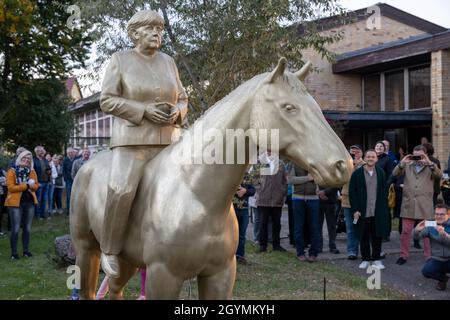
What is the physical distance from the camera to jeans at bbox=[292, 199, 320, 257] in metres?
9.27

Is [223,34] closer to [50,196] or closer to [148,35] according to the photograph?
[148,35]

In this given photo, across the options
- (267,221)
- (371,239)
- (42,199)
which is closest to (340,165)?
(371,239)

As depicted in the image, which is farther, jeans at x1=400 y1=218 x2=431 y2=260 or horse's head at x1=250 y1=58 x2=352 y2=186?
jeans at x1=400 y1=218 x2=431 y2=260

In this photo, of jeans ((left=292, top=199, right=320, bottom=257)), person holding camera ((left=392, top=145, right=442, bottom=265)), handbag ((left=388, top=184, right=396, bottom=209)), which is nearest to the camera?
person holding camera ((left=392, top=145, right=442, bottom=265))

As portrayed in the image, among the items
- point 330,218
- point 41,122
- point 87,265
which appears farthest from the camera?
point 41,122

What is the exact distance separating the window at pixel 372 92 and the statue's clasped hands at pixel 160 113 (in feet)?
58.6

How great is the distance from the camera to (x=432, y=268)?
746 cm

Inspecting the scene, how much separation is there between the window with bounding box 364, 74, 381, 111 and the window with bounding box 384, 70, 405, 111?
0.41m

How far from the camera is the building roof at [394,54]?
1598cm

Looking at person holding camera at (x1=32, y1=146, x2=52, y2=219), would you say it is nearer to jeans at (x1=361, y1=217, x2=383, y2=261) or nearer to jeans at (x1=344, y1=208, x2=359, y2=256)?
jeans at (x1=344, y1=208, x2=359, y2=256)

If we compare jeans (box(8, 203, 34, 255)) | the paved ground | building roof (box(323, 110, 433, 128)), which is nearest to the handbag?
A: the paved ground

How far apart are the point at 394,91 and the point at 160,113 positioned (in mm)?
17619

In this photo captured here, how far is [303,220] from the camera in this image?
9406 millimetres

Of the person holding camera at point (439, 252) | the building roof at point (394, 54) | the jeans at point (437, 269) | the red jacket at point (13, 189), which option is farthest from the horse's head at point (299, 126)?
the building roof at point (394, 54)
